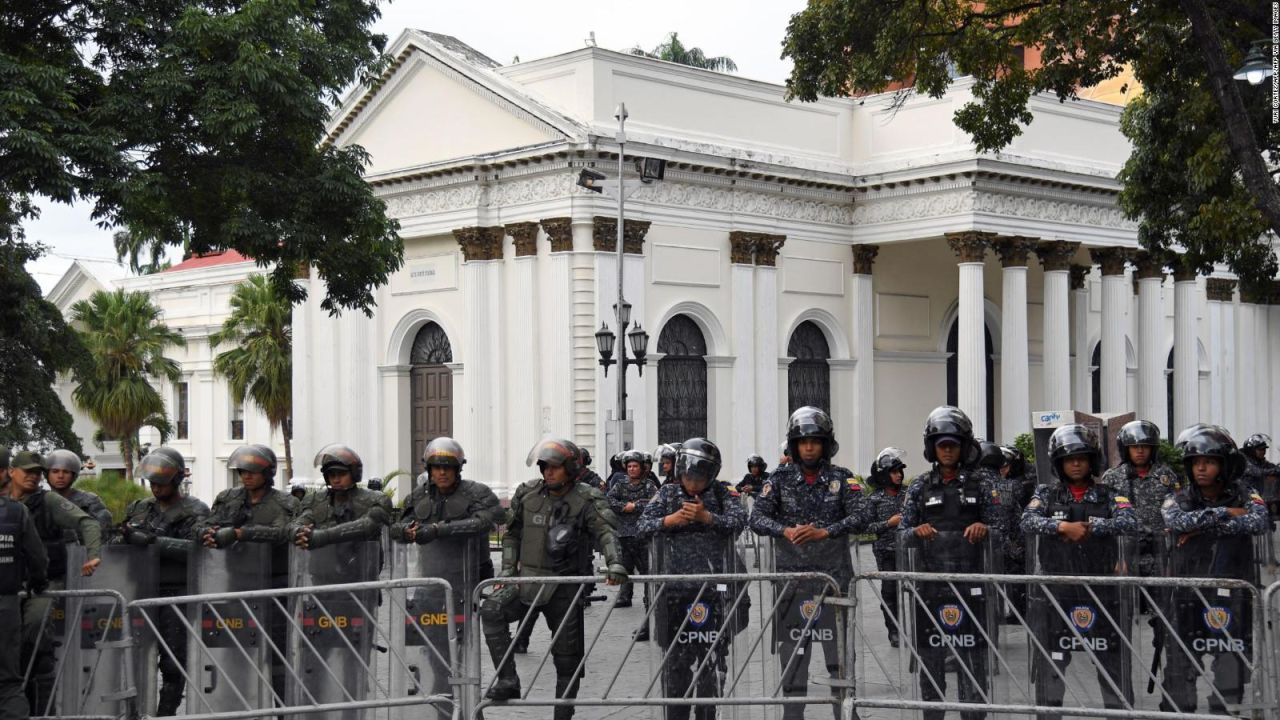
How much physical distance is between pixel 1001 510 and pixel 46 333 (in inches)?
949

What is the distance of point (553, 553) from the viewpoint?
1024 cm

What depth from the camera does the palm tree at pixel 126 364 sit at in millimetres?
47875

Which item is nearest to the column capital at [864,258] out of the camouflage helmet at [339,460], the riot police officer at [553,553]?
the camouflage helmet at [339,460]

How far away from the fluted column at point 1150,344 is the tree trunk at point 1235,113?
1050 inches

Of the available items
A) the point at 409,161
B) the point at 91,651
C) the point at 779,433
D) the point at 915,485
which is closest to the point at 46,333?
the point at 409,161

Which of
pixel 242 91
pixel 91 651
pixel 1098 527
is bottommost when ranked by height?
pixel 91 651

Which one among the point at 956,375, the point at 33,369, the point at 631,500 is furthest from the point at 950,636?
the point at 956,375

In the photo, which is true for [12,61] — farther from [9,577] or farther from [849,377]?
[849,377]

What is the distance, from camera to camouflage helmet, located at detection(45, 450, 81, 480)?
11133mm

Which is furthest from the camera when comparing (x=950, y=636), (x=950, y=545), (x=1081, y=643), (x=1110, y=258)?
(x=1110, y=258)

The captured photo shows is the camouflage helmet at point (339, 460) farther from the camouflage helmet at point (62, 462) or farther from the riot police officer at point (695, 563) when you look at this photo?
the riot police officer at point (695, 563)

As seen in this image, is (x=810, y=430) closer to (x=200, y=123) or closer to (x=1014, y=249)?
(x=200, y=123)

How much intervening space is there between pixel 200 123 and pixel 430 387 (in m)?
19.4

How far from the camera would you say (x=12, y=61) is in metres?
14.9
